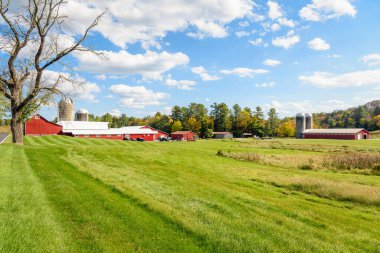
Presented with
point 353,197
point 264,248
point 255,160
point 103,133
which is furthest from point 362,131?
point 264,248

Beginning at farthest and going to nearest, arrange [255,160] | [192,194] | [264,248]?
[255,160]
[192,194]
[264,248]

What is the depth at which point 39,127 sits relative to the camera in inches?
3000

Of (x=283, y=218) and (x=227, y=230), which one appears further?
(x=283, y=218)

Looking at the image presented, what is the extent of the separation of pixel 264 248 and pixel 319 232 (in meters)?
2.14

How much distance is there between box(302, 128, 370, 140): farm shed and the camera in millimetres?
112312

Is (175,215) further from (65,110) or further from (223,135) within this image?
(223,135)

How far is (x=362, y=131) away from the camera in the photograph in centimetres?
11638

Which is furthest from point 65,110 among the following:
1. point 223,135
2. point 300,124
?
point 300,124

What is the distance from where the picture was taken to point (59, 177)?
13633 mm

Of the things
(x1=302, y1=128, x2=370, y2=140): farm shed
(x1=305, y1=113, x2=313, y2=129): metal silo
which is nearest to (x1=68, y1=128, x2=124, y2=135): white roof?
(x1=302, y1=128, x2=370, y2=140): farm shed

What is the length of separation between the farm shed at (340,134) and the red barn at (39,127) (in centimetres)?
10042

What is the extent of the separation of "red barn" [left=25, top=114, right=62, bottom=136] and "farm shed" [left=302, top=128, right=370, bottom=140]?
100416 mm

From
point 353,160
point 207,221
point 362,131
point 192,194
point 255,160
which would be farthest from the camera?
point 362,131

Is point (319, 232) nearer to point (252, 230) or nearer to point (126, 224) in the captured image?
point (252, 230)
